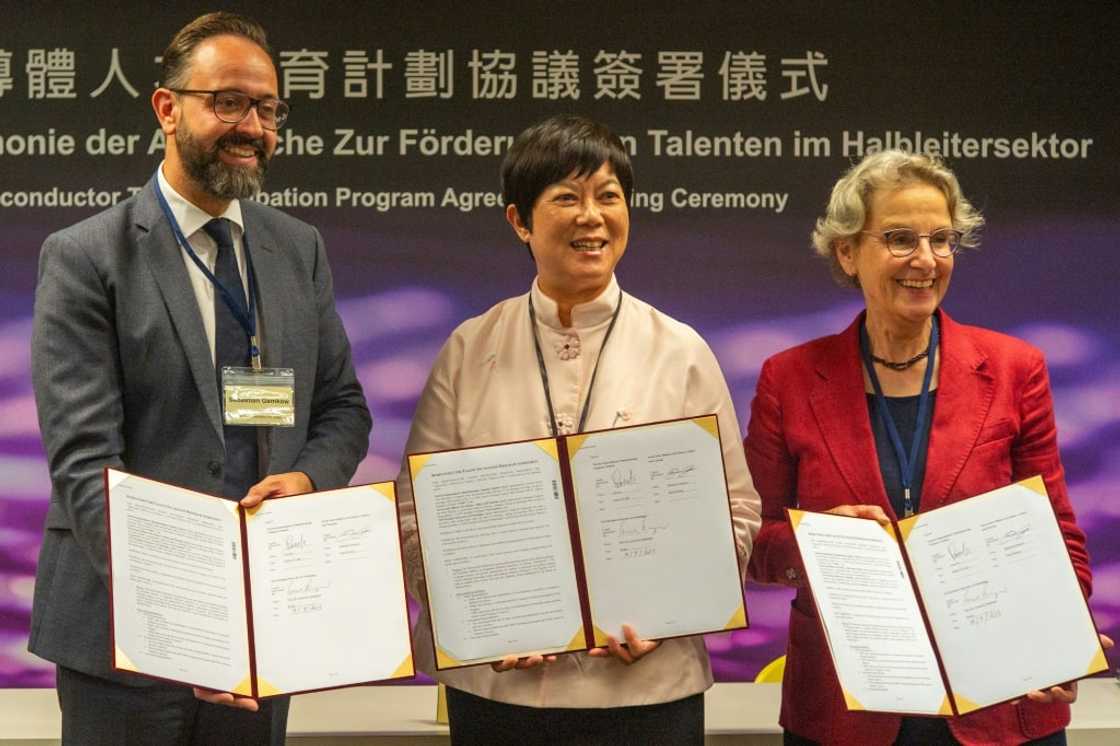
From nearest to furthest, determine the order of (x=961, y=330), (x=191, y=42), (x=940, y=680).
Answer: (x=940, y=680), (x=191, y=42), (x=961, y=330)

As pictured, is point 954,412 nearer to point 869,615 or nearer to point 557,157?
point 869,615

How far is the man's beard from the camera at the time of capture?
8.24 ft

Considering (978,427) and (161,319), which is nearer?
(161,319)

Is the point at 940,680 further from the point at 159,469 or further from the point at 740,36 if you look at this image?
the point at 740,36

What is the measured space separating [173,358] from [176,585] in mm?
422

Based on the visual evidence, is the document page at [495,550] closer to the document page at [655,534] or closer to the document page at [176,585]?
the document page at [655,534]

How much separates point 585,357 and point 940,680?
0.89 meters

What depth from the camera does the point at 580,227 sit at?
2588 millimetres

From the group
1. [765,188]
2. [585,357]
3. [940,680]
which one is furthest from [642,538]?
[765,188]

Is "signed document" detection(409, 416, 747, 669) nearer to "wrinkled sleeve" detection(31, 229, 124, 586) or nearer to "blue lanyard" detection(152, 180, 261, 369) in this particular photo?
"blue lanyard" detection(152, 180, 261, 369)

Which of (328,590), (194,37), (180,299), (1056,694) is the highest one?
(194,37)

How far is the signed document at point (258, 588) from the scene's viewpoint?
7.31 feet

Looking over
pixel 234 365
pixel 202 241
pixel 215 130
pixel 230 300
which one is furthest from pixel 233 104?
pixel 234 365

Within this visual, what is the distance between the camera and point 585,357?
8.59ft
